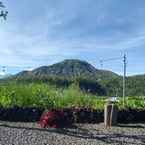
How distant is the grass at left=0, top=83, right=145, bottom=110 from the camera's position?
53.9 feet

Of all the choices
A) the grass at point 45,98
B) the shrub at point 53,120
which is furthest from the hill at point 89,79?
the shrub at point 53,120

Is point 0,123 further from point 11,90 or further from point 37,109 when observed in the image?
point 11,90

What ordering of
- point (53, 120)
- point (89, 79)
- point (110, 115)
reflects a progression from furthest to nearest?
point (89, 79) → point (110, 115) → point (53, 120)

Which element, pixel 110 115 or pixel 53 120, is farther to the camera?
pixel 110 115

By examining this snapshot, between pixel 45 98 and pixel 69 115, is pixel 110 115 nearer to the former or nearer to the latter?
pixel 69 115

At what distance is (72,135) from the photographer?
11.7 metres

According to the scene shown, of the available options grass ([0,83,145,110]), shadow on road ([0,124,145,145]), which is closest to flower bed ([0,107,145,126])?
grass ([0,83,145,110])

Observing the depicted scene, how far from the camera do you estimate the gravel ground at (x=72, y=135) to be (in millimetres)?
10562

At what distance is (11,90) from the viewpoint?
57.4 feet

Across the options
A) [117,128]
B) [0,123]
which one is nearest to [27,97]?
[0,123]

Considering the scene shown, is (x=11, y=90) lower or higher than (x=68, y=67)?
lower

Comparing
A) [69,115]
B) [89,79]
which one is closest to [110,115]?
[69,115]

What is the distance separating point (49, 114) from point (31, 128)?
0.85m

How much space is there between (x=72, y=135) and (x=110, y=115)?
303 cm
